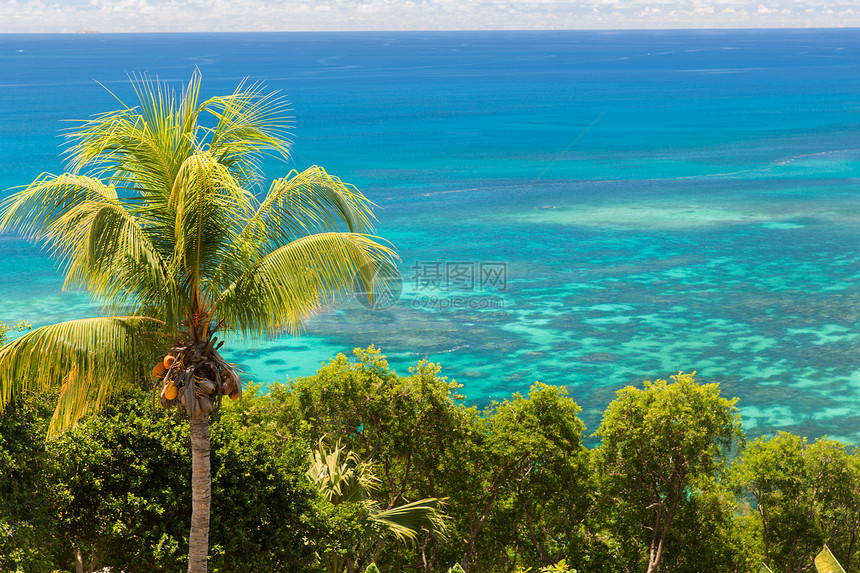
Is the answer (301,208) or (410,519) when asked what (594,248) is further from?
(301,208)

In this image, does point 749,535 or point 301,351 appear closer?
point 749,535

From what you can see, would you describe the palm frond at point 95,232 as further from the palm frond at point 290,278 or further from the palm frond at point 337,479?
the palm frond at point 337,479

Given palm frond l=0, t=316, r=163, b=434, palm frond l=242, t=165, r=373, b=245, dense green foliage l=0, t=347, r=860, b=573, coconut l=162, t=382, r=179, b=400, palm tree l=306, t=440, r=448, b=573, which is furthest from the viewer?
dense green foliage l=0, t=347, r=860, b=573

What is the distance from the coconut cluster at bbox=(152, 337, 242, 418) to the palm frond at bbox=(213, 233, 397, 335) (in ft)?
1.57

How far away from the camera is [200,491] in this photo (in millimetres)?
8836

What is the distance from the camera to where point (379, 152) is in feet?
256


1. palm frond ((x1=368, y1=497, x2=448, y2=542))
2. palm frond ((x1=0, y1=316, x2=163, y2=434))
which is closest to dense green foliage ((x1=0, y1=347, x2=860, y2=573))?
palm frond ((x1=368, y1=497, x2=448, y2=542))

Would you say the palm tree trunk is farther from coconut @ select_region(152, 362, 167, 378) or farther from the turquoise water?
the turquoise water

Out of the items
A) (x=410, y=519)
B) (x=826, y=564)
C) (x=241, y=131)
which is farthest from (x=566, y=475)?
(x=241, y=131)

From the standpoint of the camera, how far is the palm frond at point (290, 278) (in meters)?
8.47

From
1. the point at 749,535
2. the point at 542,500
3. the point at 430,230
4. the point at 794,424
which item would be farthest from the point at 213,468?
the point at 430,230

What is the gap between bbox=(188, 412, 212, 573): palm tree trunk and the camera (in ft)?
27.8

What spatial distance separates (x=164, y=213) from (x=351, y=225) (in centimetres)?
199

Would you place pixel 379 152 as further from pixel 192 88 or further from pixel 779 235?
pixel 192 88
